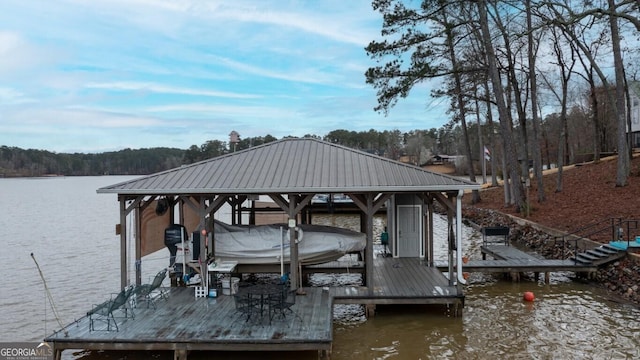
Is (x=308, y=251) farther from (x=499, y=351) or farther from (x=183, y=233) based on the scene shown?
(x=499, y=351)

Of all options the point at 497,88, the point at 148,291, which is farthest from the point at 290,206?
the point at 497,88

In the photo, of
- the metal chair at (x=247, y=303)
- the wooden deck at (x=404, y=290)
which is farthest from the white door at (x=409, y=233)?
the metal chair at (x=247, y=303)

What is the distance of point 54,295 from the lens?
45.1 ft

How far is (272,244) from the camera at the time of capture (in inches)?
455

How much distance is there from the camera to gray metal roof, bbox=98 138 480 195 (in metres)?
9.95

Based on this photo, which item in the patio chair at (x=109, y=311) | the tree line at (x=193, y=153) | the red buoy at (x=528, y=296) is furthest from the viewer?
the tree line at (x=193, y=153)

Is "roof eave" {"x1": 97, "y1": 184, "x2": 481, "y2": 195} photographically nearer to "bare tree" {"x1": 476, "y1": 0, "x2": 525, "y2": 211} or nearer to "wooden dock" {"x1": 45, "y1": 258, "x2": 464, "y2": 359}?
"wooden dock" {"x1": 45, "y1": 258, "x2": 464, "y2": 359}

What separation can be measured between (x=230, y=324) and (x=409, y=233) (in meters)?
7.45

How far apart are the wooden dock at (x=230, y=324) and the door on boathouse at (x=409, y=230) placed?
9.89 ft

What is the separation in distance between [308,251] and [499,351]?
4.92 m

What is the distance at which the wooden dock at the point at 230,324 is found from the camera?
7.87 metres

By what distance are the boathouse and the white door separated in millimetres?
1643

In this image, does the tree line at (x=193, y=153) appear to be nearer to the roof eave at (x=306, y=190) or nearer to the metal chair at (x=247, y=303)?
the roof eave at (x=306, y=190)

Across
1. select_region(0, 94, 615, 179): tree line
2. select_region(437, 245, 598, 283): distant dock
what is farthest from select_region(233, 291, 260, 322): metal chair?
select_region(0, 94, 615, 179): tree line
